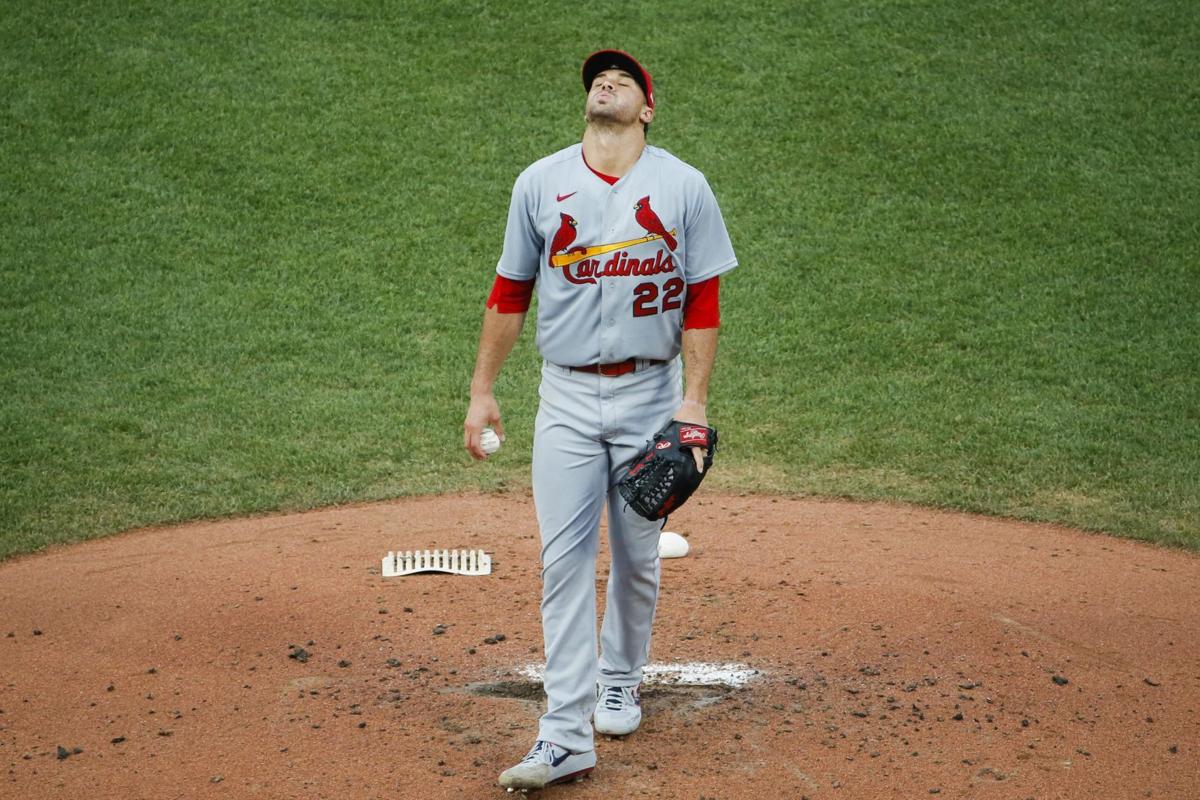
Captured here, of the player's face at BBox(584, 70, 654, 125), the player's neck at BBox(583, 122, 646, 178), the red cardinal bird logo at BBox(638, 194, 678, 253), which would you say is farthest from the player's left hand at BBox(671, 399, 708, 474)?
the player's face at BBox(584, 70, 654, 125)

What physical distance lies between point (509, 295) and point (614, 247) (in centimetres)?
42

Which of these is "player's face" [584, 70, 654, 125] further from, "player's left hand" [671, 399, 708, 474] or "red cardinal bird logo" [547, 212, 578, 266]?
"player's left hand" [671, 399, 708, 474]

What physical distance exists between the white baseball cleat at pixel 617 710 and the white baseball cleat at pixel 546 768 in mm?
304

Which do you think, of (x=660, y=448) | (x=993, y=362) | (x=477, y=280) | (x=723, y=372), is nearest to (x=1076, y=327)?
(x=993, y=362)

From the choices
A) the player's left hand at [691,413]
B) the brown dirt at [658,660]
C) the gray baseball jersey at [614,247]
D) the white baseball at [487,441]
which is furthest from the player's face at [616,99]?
the brown dirt at [658,660]

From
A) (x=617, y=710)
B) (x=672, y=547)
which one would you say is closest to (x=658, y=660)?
(x=617, y=710)

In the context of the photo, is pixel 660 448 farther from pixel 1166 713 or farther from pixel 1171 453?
pixel 1171 453

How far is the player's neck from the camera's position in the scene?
4.21 metres

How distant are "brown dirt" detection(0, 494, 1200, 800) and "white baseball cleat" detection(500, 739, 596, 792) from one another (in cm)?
9

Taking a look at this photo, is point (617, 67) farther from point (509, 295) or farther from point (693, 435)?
point (693, 435)

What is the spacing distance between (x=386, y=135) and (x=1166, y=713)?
10.0 m

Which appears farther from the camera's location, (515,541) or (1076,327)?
(1076,327)

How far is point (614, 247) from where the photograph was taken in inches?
163

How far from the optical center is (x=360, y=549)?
266 inches
